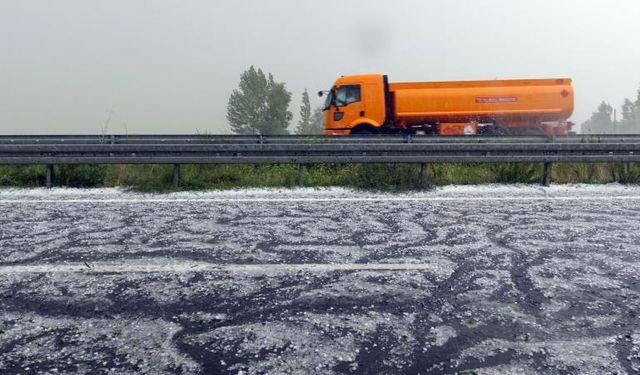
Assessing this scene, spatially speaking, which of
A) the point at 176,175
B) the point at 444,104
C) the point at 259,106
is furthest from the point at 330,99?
the point at 259,106

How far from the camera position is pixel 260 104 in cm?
5931

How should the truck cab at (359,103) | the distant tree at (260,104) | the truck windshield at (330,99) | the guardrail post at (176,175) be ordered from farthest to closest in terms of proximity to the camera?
1. the distant tree at (260,104)
2. the truck windshield at (330,99)
3. the truck cab at (359,103)
4. the guardrail post at (176,175)

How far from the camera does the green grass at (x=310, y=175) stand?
7363 mm

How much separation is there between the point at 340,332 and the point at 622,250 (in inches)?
120

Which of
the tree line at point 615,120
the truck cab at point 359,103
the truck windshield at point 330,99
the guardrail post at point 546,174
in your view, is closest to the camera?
the guardrail post at point 546,174

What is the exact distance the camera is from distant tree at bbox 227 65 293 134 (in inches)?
2264

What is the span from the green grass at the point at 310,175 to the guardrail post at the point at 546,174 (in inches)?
9.7

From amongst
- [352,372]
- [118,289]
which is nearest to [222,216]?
[118,289]

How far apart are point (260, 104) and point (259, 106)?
0.32 m

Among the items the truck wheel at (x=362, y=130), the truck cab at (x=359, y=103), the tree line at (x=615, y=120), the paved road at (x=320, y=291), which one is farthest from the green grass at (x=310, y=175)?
the tree line at (x=615, y=120)

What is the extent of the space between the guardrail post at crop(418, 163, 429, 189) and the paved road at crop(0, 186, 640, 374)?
1838 mm

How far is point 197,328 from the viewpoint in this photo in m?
2.44

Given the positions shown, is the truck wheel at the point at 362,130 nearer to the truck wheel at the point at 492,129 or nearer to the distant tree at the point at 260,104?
the truck wheel at the point at 492,129

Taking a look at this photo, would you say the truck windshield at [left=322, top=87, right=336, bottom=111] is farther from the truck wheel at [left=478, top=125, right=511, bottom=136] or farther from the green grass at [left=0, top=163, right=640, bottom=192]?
the green grass at [left=0, top=163, right=640, bottom=192]
